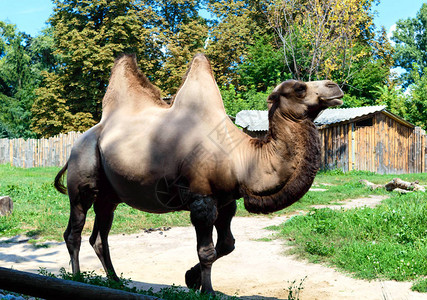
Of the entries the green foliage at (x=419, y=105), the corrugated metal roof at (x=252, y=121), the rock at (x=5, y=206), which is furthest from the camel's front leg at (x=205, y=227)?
the green foliage at (x=419, y=105)

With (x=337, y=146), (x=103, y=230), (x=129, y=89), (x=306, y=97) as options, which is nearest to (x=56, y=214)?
(x=103, y=230)

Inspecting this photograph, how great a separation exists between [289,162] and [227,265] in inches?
125

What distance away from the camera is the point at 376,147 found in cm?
2288

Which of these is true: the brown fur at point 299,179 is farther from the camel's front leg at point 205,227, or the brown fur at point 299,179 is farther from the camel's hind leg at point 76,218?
the camel's hind leg at point 76,218

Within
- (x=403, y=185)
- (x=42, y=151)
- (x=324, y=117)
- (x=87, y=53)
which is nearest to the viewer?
(x=403, y=185)

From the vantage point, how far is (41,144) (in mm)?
25375

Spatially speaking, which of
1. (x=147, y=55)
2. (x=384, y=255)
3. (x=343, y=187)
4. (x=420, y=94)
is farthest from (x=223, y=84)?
(x=384, y=255)

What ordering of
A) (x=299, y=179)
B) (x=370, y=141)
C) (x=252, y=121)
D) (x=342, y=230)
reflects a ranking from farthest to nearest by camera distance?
(x=252, y=121) → (x=370, y=141) → (x=342, y=230) → (x=299, y=179)

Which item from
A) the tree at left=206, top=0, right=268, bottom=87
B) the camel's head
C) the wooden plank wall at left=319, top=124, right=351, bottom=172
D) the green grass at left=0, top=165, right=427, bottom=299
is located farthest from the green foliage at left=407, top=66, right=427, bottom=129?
the camel's head

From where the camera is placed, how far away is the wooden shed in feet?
73.5

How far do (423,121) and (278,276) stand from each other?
80.7 feet

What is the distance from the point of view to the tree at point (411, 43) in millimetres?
43844

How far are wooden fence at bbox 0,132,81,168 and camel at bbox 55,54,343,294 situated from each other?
20268mm

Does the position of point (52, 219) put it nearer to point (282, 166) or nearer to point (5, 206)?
point (5, 206)
